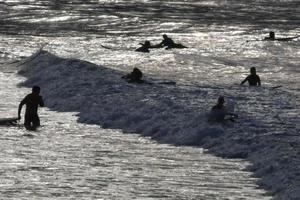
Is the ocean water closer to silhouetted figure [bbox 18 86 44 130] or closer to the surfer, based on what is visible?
silhouetted figure [bbox 18 86 44 130]

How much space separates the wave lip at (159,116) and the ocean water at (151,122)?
0.04 m

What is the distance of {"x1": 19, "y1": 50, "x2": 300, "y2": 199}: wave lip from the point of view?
62.5ft

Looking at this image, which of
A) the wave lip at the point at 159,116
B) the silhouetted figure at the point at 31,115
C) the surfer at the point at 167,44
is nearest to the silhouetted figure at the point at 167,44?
the surfer at the point at 167,44

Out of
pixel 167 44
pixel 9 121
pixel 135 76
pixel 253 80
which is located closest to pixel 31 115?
pixel 9 121

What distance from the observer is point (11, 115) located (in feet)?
91.7

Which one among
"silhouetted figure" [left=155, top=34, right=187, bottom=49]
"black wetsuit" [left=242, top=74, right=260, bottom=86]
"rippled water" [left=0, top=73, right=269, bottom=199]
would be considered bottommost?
"silhouetted figure" [left=155, top=34, right=187, bottom=49]

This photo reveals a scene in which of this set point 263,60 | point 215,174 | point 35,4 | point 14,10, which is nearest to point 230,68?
point 263,60

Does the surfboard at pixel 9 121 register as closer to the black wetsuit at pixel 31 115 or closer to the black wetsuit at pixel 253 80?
the black wetsuit at pixel 31 115

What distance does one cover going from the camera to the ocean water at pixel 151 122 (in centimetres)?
1770

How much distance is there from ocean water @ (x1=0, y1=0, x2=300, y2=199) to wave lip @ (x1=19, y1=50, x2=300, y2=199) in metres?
0.04

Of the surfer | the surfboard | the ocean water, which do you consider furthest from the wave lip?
the surfer

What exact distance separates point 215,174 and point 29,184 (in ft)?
13.3

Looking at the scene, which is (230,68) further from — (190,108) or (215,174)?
(215,174)

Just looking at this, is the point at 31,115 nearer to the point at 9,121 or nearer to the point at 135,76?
the point at 9,121
